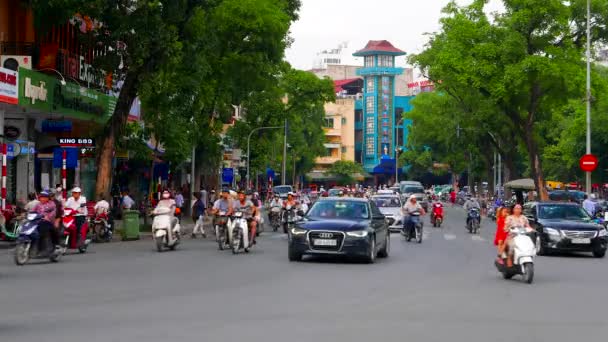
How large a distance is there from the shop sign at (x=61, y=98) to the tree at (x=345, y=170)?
98.1m

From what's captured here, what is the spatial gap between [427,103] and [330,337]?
3555 inches

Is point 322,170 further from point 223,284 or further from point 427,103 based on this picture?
point 223,284

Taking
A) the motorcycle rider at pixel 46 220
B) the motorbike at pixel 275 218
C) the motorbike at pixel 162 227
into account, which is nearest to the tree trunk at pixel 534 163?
the motorbike at pixel 275 218

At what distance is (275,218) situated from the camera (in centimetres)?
4347

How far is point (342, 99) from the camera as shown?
5758 inches

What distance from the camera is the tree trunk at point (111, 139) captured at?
34.4 meters

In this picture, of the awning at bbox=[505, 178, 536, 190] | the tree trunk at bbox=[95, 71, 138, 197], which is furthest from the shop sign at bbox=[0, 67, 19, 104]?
the awning at bbox=[505, 178, 536, 190]

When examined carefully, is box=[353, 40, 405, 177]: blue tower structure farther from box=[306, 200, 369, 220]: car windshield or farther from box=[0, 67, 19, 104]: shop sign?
box=[306, 200, 369, 220]: car windshield

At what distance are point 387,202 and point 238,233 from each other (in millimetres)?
18775

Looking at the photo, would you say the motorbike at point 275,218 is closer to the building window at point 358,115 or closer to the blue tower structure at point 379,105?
the blue tower structure at point 379,105

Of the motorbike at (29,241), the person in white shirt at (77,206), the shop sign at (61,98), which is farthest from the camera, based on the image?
the shop sign at (61,98)

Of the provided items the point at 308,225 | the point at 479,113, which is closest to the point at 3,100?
the point at 308,225

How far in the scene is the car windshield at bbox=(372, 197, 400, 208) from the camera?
44.6 meters

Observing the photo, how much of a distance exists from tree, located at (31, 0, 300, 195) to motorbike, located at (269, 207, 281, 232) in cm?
480
